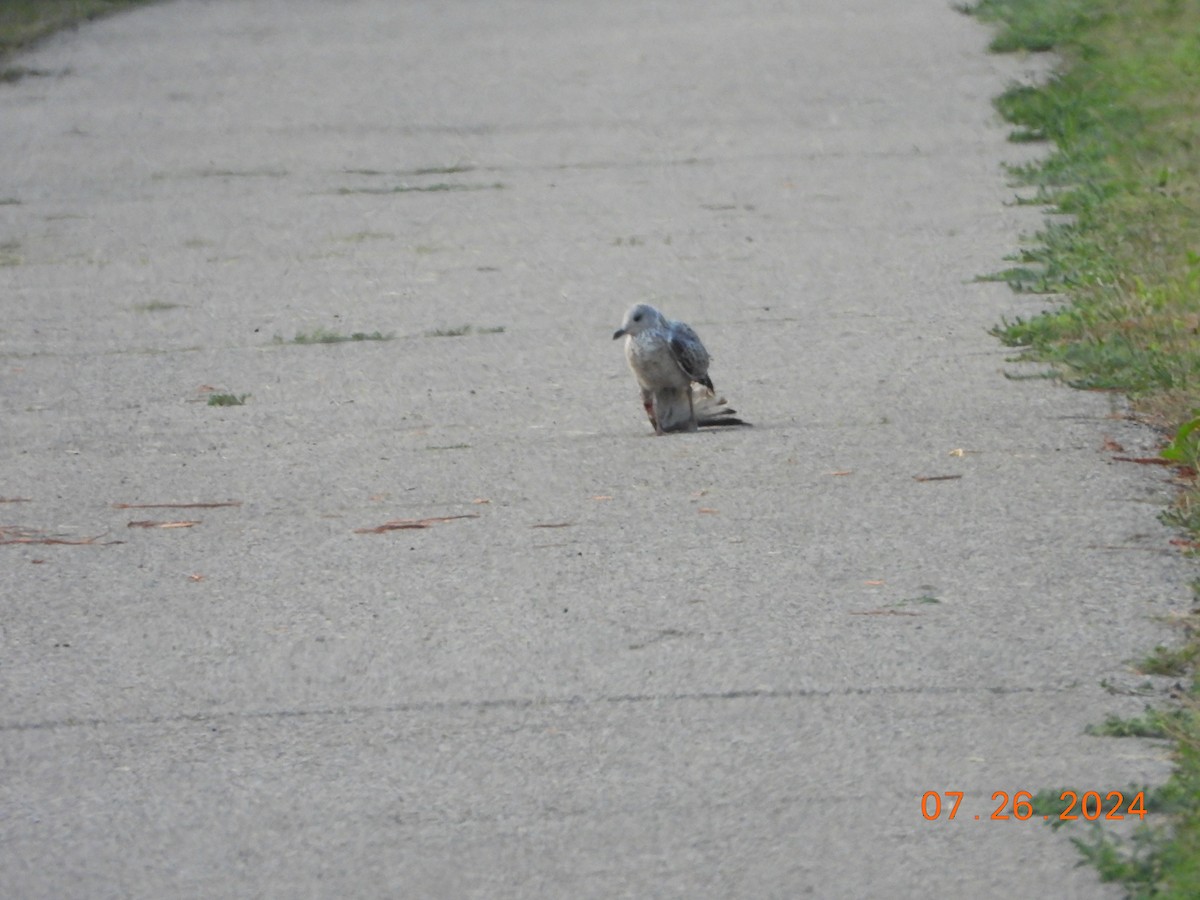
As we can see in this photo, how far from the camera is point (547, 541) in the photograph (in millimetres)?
6477

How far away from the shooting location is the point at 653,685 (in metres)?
5.20

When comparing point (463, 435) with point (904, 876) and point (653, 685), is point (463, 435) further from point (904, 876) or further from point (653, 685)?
point (904, 876)

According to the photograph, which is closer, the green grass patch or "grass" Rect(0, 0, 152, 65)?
the green grass patch

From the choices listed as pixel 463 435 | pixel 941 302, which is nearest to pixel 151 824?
pixel 463 435

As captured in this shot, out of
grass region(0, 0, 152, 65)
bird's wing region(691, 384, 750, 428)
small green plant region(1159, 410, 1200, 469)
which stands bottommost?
bird's wing region(691, 384, 750, 428)

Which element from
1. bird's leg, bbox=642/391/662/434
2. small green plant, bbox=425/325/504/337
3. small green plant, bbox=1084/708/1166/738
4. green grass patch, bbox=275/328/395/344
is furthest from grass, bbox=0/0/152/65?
small green plant, bbox=1084/708/1166/738

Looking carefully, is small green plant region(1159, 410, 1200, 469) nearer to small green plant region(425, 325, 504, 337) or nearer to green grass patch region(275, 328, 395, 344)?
small green plant region(425, 325, 504, 337)

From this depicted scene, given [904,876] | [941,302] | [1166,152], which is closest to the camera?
[904,876]

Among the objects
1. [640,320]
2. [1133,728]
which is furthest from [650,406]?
[1133,728]

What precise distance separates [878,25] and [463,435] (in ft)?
43.5

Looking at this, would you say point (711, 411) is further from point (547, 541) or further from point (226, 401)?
point (226, 401)

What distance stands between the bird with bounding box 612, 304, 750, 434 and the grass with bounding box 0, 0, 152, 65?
1317 centimetres

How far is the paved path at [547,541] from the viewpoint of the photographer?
4480mm

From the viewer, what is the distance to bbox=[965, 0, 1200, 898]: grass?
434cm
